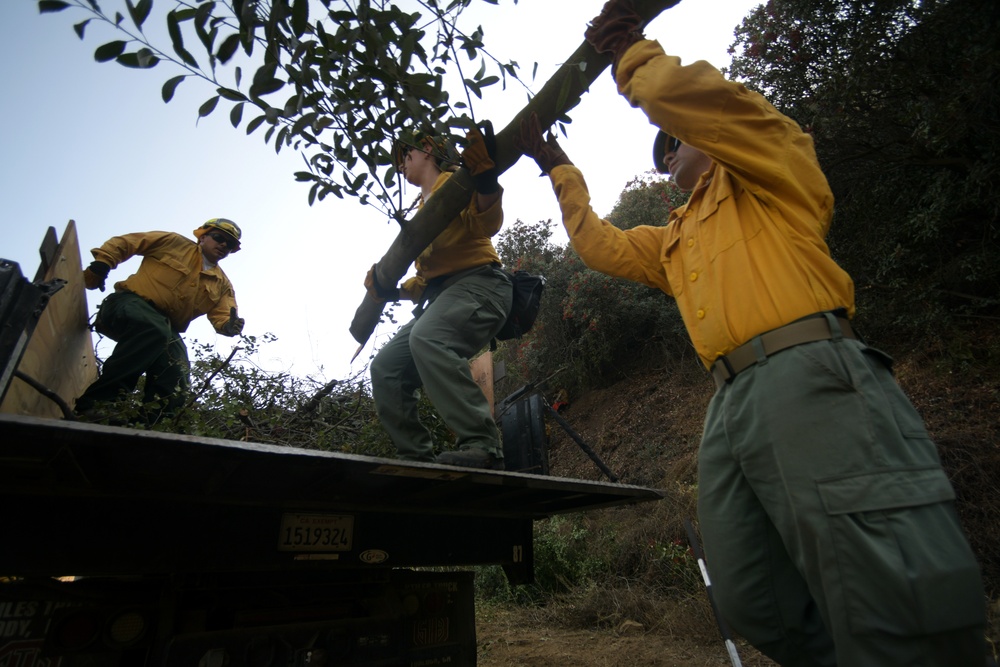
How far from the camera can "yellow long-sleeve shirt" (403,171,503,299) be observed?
127 inches

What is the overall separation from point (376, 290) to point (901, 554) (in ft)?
9.38

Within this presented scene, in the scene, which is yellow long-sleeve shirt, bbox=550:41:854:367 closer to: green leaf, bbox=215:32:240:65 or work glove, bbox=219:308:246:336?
green leaf, bbox=215:32:240:65

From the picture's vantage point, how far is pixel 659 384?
10.6 meters

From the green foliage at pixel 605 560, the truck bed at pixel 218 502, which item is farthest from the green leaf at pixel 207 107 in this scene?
the green foliage at pixel 605 560

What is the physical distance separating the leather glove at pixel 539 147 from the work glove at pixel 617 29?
58cm

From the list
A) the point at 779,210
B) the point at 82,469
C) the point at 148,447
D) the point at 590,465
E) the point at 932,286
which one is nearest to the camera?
the point at 148,447

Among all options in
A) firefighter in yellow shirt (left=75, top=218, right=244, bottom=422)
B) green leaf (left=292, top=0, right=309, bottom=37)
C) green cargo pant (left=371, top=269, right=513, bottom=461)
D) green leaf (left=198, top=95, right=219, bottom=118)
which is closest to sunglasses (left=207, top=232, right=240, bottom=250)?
firefighter in yellow shirt (left=75, top=218, right=244, bottom=422)

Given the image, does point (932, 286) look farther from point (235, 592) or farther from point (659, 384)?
point (235, 592)

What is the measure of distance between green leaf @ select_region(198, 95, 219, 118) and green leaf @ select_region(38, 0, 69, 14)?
18.0 inches

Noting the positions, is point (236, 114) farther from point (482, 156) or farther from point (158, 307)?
point (158, 307)

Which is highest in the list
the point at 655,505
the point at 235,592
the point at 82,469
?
the point at 655,505

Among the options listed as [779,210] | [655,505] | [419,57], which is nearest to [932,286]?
[655,505]

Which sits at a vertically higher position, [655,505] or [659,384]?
[659,384]

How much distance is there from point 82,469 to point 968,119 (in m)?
6.94
